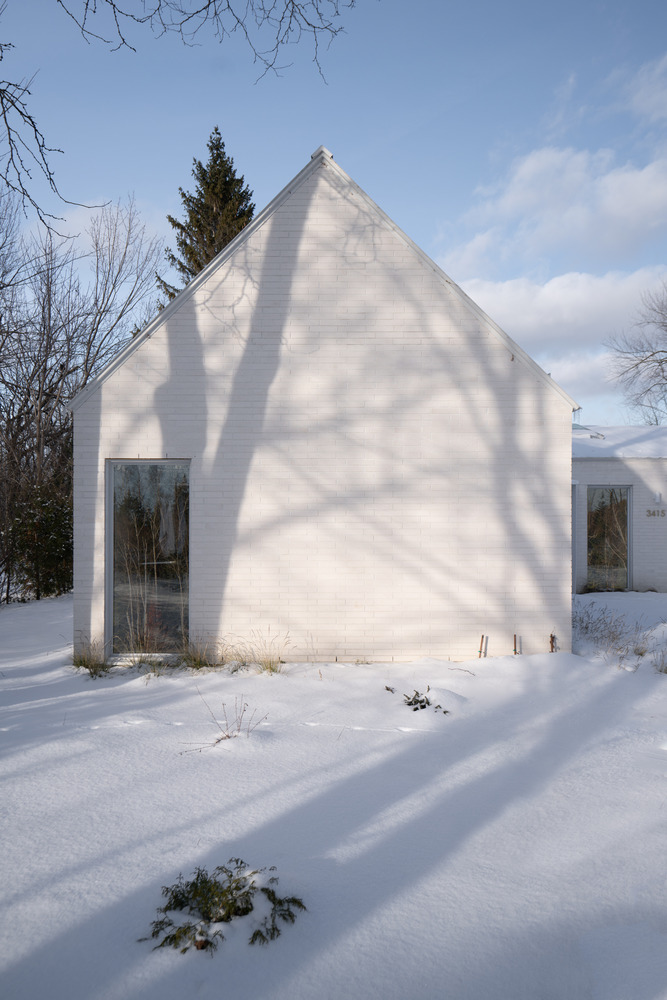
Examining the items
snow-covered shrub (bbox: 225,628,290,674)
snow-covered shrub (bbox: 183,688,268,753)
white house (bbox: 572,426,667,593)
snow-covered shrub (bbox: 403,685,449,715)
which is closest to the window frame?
snow-covered shrub (bbox: 225,628,290,674)

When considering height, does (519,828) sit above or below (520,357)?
below

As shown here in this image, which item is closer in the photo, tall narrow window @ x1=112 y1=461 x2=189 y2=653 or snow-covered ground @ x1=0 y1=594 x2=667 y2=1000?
snow-covered ground @ x1=0 y1=594 x2=667 y2=1000

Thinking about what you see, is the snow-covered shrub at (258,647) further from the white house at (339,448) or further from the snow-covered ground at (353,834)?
the snow-covered ground at (353,834)

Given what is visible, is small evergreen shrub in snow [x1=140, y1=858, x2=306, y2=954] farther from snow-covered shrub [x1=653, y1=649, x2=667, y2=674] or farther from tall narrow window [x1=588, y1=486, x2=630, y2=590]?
tall narrow window [x1=588, y1=486, x2=630, y2=590]

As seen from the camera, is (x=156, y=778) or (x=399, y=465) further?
(x=399, y=465)

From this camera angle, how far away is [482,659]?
23.1 feet

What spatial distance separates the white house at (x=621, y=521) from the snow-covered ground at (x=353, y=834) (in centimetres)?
787

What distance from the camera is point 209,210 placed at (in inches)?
792

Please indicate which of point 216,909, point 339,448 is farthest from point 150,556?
point 216,909

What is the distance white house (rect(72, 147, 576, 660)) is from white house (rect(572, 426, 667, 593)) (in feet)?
23.5

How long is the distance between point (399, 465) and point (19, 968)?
5.70 m

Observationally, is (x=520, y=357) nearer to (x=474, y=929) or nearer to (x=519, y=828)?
(x=519, y=828)

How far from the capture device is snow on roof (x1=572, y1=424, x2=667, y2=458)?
46.6ft

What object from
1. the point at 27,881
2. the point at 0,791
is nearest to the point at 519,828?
the point at 27,881
